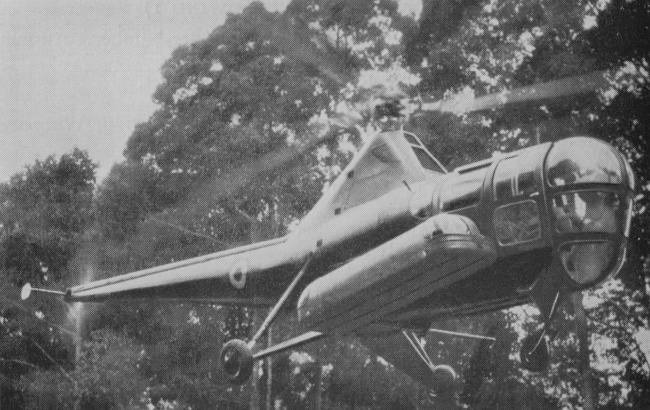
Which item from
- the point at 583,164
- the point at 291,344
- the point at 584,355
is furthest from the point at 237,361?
the point at 584,355

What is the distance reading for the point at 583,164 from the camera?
15.2ft

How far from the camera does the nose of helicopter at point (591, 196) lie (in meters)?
4.62

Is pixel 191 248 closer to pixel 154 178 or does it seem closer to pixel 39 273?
pixel 154 178

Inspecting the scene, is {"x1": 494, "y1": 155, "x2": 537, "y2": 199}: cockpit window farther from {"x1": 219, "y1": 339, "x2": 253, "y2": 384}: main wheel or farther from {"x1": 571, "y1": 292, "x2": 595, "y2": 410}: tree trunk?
{"x1": 571, "y1": 292, "x2": 595, "y2": 410}: tree trunk

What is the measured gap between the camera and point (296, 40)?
17234 mm

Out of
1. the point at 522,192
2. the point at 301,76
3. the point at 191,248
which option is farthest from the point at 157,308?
the point at 522,192

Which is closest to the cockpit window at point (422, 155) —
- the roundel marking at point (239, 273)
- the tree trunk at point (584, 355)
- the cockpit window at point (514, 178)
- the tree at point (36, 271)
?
the cockpit window at point (514, 178)

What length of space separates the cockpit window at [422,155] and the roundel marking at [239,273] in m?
1.93

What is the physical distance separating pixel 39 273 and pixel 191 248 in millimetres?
5792

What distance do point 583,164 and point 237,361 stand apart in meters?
3.16

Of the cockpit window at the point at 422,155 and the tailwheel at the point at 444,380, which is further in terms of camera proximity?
the tailwheel at the point at 444,380

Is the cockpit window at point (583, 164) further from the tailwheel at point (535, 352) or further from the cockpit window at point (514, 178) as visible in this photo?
the tailwheel at point (535, 352)

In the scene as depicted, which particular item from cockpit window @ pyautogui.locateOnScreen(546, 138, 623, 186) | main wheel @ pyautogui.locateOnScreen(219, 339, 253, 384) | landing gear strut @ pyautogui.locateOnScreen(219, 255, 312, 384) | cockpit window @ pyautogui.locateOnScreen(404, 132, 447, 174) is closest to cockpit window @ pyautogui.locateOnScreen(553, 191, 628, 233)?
cockpit window @ pyautogui.locateOnScreen(546, 138, 623, 186)

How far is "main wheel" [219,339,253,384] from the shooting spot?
6.05 metres
